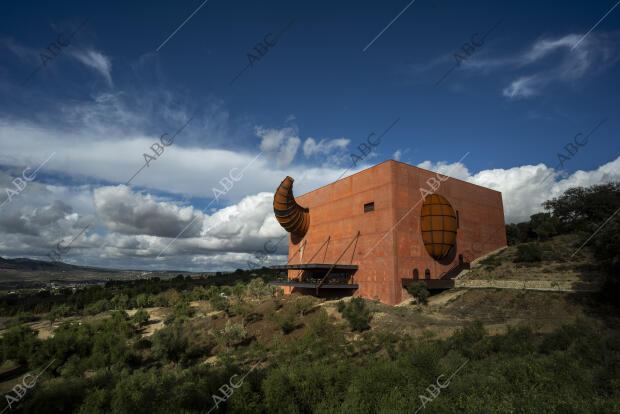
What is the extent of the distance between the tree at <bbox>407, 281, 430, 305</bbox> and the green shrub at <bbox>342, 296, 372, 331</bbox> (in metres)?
4.96

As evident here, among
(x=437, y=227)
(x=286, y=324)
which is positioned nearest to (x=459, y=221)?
(x=437, y=227)

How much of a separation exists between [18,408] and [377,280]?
25387mm

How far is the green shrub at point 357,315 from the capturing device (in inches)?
895

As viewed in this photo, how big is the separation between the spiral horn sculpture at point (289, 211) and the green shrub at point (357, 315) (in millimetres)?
16469

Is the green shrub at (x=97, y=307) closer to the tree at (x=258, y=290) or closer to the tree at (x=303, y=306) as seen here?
the tree at (x=258, y=290)

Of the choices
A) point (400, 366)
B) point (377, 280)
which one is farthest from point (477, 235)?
point (400, 366)

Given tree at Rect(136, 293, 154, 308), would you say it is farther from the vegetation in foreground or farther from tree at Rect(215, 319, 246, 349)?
tree at Rect(215, 319, 246, 349)

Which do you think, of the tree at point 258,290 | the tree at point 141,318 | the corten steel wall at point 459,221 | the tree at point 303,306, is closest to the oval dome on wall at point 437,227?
the corten steel wall at point 459,221

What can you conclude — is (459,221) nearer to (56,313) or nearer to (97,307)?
(97,307)

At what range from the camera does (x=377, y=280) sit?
98.1 feet

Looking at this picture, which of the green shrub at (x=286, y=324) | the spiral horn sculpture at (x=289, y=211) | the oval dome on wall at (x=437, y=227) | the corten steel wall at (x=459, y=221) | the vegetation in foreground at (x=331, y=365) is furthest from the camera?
the spiral horn sculpture at (x=289, y=211)

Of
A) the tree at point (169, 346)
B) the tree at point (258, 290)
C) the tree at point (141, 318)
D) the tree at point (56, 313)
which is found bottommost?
the tree at point (56, 313)

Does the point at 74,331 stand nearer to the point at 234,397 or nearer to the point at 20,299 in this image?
the point at 234,397

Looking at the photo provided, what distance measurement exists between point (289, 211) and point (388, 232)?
14.4 metres
